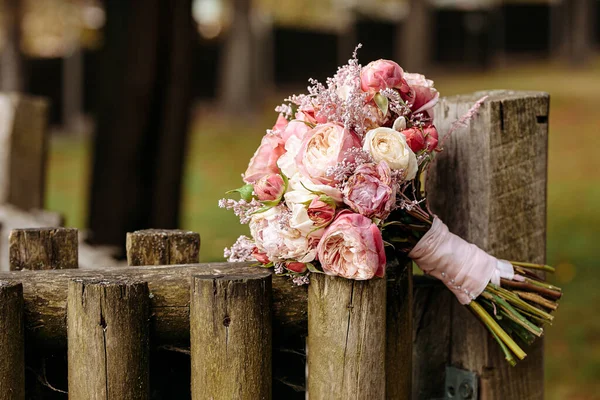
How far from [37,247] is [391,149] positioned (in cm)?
100

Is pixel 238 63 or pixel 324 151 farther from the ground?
pixel 238 63

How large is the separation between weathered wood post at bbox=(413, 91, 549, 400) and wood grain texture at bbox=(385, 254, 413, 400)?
27 cm

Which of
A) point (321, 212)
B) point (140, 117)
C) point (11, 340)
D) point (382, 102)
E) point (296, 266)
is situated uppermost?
point (140, 117)

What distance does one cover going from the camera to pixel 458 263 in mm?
2080

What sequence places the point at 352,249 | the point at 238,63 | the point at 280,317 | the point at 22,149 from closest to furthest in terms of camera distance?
the point at 352,249, the point at 280,317, the point at 22,149, the point at 238,63

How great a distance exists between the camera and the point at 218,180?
12.4 m

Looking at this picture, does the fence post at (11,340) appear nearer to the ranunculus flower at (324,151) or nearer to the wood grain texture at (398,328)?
the ranunculus flower at (324,151)

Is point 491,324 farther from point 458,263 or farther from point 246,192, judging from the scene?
point 246,192

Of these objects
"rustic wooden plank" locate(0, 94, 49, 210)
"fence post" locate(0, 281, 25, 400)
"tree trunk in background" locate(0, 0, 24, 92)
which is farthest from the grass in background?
"fence post" locate(0, 281, 25, 400)

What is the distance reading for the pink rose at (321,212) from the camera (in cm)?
182

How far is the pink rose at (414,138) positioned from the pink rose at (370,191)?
14 cm

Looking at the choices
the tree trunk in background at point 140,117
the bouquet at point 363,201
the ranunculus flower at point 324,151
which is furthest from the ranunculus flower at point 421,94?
the tree trunk in background at point 140,117

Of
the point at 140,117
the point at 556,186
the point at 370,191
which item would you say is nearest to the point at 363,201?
the point at 370,191

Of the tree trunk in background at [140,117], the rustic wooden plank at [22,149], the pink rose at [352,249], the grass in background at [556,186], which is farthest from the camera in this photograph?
the tree trunk in background at [140,117]
